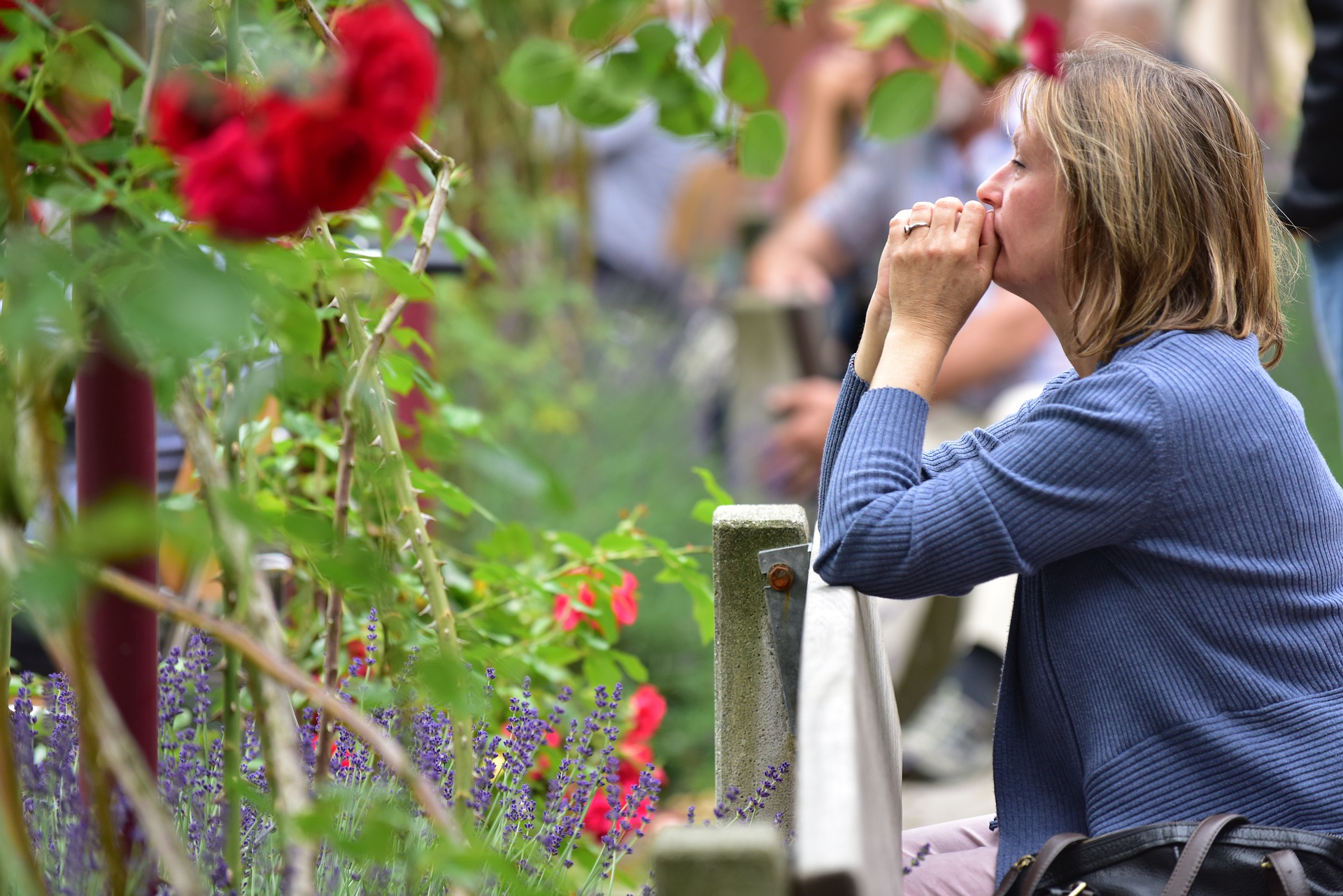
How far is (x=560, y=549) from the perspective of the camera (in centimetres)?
170

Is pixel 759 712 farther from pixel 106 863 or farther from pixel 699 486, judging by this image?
pixel 699 486

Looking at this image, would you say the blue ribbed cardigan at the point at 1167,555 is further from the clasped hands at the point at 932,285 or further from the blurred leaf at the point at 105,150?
the blurred leaf at the point at 105,150

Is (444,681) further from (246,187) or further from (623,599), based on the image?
(623,599)

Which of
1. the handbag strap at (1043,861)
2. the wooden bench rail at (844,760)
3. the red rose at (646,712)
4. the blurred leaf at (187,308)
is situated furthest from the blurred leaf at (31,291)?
the red rose at (646,712)

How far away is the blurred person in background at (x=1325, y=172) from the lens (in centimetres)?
266

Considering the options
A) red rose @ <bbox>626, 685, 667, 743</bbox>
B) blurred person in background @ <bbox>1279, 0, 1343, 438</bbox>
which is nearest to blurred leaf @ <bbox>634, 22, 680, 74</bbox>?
red rose @ <bbox>626, 685, 667, 743</bbox>

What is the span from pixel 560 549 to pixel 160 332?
106 centimetres

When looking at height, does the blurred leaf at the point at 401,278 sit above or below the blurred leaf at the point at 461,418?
above

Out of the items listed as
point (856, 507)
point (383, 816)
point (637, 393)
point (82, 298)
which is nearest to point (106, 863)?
point (383, 816)

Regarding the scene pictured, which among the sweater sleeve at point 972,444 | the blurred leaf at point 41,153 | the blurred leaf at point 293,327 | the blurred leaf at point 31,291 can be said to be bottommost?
the sweater sleeve at point 972,444

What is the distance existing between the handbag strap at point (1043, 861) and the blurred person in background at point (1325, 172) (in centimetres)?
180

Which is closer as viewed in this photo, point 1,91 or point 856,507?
point 1,91

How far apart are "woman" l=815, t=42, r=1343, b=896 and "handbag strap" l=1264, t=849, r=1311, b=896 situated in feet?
0.28

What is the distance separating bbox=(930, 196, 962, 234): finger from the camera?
1411 millimetres
